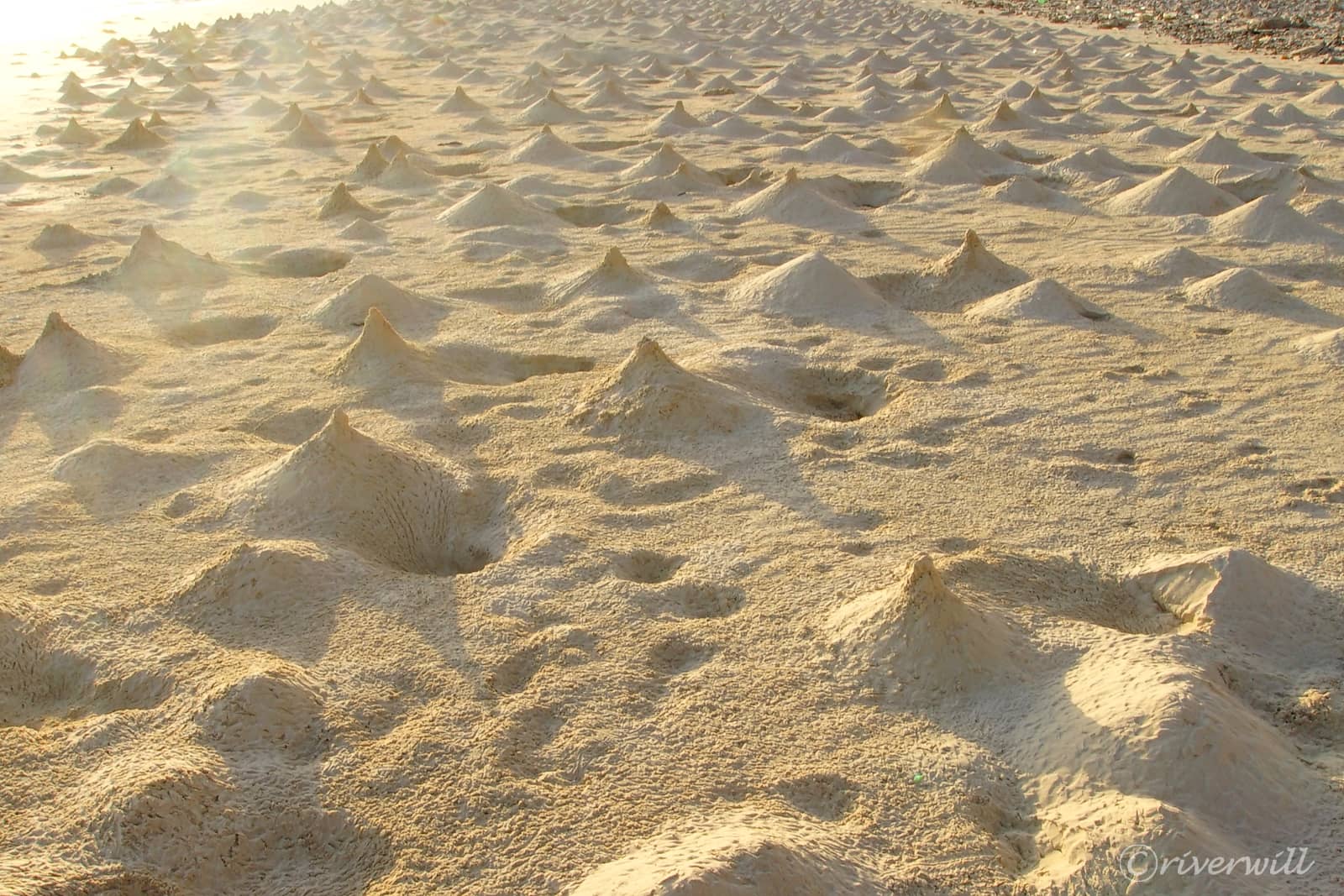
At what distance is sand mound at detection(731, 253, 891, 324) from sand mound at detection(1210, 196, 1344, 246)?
174cm

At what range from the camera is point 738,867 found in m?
1.61

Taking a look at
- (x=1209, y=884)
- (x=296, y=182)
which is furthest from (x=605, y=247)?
(x=1209, y=884)

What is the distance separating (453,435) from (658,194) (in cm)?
304

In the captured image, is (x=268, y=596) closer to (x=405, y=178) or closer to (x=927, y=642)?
(x=927, y=642)

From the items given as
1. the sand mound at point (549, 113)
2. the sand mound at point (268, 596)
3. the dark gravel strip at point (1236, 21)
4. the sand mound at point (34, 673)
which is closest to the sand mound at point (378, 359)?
the sand mound at point (268, 596)

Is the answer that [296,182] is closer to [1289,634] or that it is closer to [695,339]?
[695,339]

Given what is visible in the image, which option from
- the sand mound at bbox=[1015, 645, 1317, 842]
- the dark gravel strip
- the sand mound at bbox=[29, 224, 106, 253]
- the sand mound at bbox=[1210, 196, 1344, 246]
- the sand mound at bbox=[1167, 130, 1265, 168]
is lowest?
the dark gravel strip

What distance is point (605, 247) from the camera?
5.01m

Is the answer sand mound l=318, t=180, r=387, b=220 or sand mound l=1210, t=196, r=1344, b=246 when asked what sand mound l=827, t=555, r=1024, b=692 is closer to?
sand mound l=1210, t=196, r=1344, b=246

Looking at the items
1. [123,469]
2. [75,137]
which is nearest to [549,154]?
[75,137]

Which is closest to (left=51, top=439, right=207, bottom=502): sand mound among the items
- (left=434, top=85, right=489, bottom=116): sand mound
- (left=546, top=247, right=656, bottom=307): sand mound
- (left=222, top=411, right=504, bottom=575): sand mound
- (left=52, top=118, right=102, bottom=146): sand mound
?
(left=222, top=411, right=504, bottom=575): sand mound

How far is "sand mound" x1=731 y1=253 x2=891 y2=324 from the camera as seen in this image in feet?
13.3

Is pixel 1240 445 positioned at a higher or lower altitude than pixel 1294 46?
higher

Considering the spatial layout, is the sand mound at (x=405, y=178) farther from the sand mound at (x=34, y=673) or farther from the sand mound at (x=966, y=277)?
the sand mound at (x=34, y=673)
